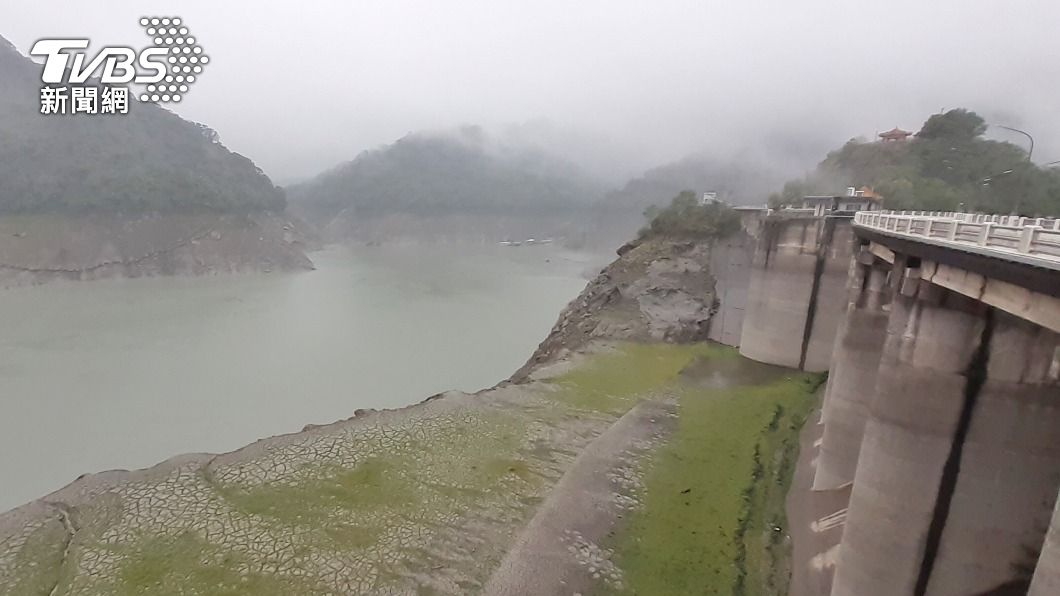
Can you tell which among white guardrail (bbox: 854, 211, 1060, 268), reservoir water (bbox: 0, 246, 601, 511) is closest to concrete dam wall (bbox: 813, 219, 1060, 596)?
white guardrail (bbox: 854, 211, 1060, 268)

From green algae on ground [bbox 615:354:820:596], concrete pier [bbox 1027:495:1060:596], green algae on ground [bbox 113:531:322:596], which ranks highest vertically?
concrete pier [bbox 1027:495:1060:596]

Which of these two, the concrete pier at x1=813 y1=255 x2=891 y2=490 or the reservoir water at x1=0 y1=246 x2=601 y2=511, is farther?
the reservoir water at x1=0 y1=246 x2=601 y2=511

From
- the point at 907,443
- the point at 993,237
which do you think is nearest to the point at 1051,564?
the point at 907,443

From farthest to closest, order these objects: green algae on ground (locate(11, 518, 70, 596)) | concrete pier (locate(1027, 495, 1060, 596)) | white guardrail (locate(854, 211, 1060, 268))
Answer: green algae on ground (locate(11, 518, 70, 596)), white guardrail (locate(854, 211, 1060, 268)), concrete pier (locate(1027, 495, 1060, 596))

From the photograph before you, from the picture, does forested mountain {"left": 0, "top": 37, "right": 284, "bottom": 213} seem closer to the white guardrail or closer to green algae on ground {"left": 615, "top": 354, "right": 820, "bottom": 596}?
green algae on ground {"left": 615, "top": 354, "right": 820, "bottom": 596}

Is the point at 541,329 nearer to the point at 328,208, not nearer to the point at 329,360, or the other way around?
the point at 329,360

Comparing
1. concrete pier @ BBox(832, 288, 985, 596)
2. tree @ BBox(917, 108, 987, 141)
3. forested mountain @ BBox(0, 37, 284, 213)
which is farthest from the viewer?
forested mountain @ BBox(0, 37, 284, 213)

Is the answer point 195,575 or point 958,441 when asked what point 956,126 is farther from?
point 195,575
